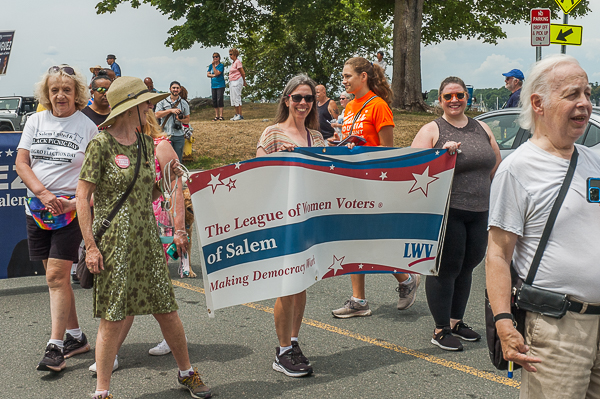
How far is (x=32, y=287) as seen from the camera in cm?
668

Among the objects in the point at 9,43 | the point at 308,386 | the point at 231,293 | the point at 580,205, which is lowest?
the point at 308,386

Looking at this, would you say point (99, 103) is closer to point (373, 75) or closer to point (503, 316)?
point (373, 75)

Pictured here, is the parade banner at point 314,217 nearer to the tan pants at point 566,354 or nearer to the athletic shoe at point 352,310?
the athletic shoe at point 352,310

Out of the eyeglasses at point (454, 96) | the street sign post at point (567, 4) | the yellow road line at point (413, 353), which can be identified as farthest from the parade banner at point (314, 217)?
the street sign post at point (567, 4)

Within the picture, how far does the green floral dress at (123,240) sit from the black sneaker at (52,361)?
0.94 metres

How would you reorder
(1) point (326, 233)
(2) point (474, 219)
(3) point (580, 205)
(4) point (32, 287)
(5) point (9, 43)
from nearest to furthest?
(3) point (580, 205)
(1) point (326, 233)
(2) point (474, 219)
(4) point (32, 287)
(5) point (9, 43)

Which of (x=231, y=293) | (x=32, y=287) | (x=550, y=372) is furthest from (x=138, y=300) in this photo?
(x=32, y=287)

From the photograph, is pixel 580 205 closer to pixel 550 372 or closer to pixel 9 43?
pixel 550 372

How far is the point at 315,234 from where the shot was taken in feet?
13.7

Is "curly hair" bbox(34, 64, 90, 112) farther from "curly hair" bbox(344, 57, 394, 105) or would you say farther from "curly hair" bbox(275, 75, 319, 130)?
"curly hair" bbox(344, 57, 394, 105)

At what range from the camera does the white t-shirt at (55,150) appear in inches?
172

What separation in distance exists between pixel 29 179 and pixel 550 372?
3.49 meters

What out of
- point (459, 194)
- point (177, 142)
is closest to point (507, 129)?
point (459, 194)

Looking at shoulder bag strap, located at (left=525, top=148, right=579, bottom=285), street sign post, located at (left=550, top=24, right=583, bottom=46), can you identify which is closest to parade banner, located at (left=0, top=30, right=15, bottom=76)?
street sign post, located at (left=550, top=24, right=583, bottom=46)
